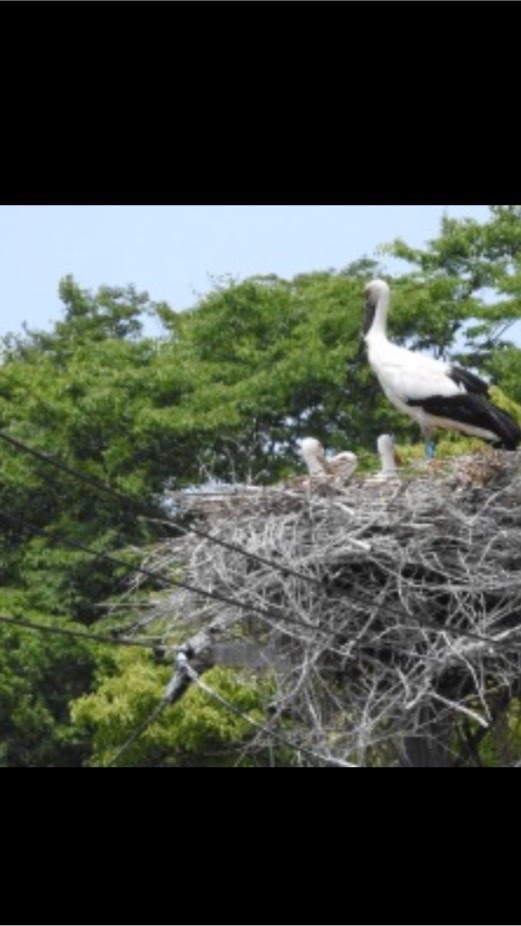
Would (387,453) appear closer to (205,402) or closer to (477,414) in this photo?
(477,414)

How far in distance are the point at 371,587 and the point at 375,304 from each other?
287 centimetres

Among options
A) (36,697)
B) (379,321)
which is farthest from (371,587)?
(36,697)

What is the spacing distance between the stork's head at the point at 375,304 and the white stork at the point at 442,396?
0.31 m

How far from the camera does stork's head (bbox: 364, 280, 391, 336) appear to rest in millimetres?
11930

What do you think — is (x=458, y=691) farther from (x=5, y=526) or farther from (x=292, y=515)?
(x=5, y=526)

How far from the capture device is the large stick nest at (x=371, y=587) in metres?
9.42

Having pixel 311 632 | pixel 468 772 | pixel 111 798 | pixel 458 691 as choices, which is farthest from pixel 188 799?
pixel 458 691

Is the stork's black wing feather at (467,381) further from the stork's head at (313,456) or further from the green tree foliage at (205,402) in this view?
the green tree foliage at (205,402)

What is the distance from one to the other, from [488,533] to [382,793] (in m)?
5.11

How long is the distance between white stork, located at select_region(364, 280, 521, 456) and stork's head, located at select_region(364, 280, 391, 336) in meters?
0.31

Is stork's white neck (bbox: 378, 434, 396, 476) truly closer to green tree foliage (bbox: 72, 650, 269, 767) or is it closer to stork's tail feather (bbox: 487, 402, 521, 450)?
stork's tail feather (bbox: 487, 402, 521, 450)

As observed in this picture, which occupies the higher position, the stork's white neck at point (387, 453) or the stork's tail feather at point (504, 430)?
the stork's white neck at point (387, 453)

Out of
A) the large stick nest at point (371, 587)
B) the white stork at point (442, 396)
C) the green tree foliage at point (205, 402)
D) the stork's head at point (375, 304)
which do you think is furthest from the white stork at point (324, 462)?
the green tree foliage at point (205, 402)

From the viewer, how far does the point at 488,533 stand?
952 cm
